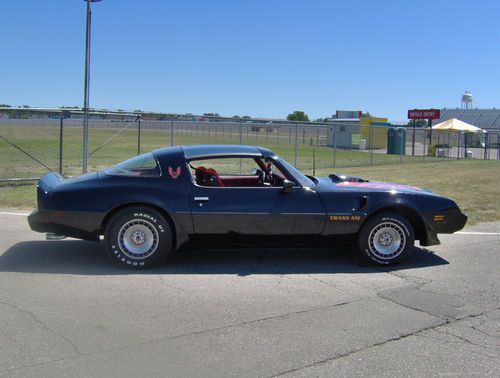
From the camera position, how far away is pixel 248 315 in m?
4.50

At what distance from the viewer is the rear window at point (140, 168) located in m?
5.94

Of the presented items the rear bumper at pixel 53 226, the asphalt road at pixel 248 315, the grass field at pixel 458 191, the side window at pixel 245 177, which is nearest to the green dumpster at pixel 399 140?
the grass field at pixel 458 191

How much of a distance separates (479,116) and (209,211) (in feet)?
306

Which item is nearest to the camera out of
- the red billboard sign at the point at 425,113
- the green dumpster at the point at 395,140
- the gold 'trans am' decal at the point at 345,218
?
the gold 'trans am' decal at the point at 345,218

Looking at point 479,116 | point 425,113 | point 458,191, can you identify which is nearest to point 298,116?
point 479,116

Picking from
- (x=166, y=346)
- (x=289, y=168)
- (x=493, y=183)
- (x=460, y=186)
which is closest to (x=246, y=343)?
(x=166, y=346)

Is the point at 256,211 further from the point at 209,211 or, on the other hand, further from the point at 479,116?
the point at 479,116

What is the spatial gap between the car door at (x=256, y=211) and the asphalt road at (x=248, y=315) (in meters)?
0.48

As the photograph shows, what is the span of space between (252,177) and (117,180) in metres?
1.79

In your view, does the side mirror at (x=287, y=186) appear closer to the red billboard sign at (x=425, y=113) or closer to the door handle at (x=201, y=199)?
the door handle at (x=201, y=199)

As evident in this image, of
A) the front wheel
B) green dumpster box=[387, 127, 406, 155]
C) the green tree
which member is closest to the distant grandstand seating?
the green tree

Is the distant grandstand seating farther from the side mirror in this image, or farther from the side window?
the side mirror

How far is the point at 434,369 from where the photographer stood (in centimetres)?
354

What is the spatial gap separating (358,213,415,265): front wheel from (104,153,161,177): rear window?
2453 mm
